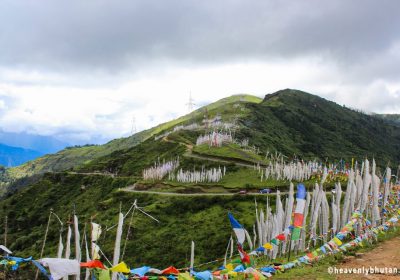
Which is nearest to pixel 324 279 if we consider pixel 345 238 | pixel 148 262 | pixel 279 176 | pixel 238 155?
pixel 345 238

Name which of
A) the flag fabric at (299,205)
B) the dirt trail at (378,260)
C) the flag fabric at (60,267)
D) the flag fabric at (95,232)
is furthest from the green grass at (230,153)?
the flag fabric at (60,267)

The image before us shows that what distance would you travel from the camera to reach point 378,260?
57.1 feet

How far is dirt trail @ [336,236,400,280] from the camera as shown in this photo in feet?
49.1

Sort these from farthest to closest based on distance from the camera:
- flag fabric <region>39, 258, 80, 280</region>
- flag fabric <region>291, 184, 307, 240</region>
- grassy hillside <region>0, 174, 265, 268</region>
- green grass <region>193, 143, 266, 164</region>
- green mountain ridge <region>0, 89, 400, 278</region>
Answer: green grass <region>193, 143, 266, 164</region>, green mountain ridge <region>0, 89, 400, 278</region>, grassy hillside <region>0, 174, 265, 268</region>, flag fabric <region>291, 184, 307, 240</region>, flag fabric <region>39, 258, 80, 280</region>

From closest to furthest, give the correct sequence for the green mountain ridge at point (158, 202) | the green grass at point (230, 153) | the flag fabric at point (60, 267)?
1. the flag fabric at point (60, 267)
2. the green mountain ridge at point (158, 202)
3. the green grass at point (230, 153)

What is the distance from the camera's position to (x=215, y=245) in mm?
65562

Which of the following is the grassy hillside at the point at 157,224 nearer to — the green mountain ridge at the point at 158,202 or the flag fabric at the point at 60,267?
the green mountain ridge at the point at 158,202

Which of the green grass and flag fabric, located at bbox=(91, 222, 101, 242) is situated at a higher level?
the green grass

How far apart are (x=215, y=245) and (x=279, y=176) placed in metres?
26.4

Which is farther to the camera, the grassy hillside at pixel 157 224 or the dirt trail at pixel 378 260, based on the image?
the grassy hillside at pixel 157 224

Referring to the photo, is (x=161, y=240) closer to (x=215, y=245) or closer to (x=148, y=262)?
(x=148, y=262)

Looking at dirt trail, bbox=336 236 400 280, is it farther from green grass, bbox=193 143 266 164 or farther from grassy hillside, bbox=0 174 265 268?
green grass, bbox=193 143 266 164

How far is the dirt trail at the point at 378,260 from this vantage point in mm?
14961

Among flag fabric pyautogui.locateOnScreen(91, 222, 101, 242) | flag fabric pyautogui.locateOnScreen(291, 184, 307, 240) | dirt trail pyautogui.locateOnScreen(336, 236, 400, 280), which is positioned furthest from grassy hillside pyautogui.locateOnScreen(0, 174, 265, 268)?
dirt trail pyautogui.locateOnScreen(336, 236, 400, 280)
